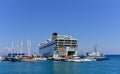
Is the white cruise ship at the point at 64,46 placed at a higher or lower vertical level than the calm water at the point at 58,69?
higher

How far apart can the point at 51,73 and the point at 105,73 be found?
10.8 m

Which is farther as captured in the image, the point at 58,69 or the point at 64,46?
the point at 64,46

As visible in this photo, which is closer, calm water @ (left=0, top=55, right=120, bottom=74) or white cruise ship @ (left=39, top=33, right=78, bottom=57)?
calm water @ (left=0, top=55, right=120, bottom=74)

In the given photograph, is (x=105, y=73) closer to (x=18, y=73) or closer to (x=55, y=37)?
(x=18, y=73)

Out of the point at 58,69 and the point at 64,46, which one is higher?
the point at 64,46

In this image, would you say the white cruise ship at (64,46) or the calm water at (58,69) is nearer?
the calm water at (58,69)

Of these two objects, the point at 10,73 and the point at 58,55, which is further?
the point at 58,55

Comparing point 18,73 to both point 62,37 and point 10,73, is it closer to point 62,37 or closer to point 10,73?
point 10,73

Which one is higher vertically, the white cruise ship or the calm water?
the white cruise ship

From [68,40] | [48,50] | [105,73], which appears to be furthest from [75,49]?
[105,73]

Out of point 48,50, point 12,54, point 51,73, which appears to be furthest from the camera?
point 48,50

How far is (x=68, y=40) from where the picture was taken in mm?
139125

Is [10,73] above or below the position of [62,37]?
below

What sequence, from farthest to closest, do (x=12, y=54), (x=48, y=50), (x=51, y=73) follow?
(x=48, y=50)
(x=12, y=54)
(x=51, y=73)
